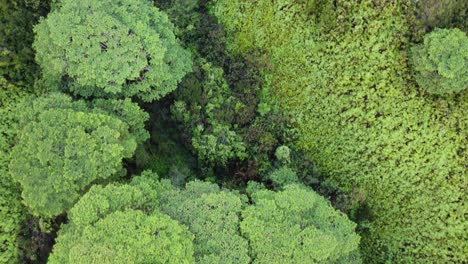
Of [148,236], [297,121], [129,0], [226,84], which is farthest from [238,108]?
[148,236]

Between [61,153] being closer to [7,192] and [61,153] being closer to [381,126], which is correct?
[7,192]

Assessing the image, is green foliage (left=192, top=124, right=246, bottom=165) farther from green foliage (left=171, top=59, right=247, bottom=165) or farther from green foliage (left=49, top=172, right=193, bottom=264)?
green foliage (left=49, top=172, right=193, bottom=264)

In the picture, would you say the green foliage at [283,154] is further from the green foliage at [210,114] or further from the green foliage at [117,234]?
the green foliage at [117,234]

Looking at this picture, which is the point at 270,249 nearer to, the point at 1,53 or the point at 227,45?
the point at 227,45

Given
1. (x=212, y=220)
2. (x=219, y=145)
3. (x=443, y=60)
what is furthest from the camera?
(x=219, y=145)

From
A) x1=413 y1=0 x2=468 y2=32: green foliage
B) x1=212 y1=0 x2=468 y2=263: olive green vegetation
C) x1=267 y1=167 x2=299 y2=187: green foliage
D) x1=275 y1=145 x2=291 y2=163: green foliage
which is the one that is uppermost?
x1=413 y1=0 x2=468 y2=32: green foliage

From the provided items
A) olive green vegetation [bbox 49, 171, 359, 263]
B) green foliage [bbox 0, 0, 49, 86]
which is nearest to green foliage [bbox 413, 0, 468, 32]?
olive green vegetation [bbox 49, 171, 359, 263]

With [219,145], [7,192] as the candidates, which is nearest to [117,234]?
[7,192]
